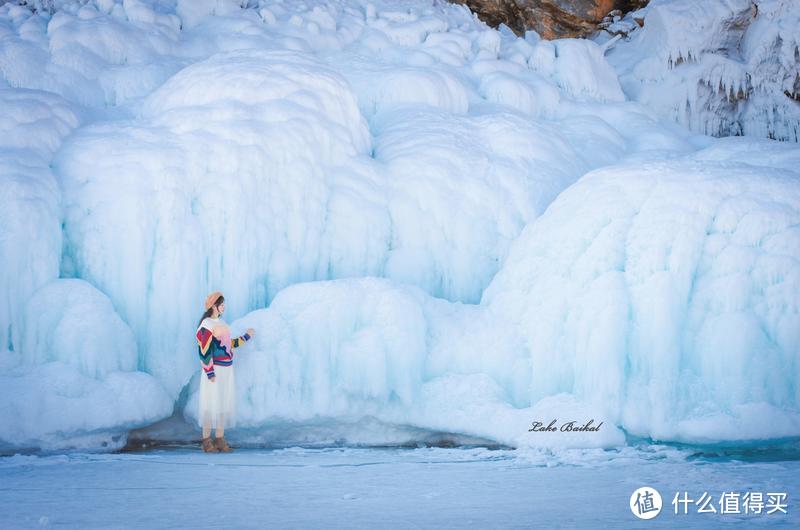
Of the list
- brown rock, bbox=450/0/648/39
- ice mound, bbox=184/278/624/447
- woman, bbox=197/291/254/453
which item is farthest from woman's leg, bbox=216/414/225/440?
brown rock, bbox=450/0/648/39

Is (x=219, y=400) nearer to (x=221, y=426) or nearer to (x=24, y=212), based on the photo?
(x=221, y=426)

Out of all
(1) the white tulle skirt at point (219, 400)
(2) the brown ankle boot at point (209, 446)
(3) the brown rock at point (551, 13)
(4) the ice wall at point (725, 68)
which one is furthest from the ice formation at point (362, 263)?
(3) the brown rock at point (551, 13)

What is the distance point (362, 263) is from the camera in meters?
9.12

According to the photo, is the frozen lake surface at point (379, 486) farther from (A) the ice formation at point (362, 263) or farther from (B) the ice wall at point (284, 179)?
(B) the ice wall at point (284, 179)

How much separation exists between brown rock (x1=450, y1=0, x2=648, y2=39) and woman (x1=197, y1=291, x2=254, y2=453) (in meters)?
10.6

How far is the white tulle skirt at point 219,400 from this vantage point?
718 centimetres

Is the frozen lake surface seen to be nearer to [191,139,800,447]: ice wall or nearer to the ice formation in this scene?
[191,139,800,447]: ice wall

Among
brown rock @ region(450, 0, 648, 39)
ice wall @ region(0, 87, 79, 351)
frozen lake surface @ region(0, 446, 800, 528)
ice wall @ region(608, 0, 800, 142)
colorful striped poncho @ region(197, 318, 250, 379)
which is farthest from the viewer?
brown rock @ region(450, 0, 648, 39)

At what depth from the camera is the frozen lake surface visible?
4.67 meters

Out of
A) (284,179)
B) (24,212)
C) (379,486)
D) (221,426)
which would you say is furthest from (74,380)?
(379,486)

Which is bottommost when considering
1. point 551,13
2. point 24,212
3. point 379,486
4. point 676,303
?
point 379,486

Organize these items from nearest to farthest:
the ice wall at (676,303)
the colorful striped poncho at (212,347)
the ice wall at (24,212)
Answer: the ice wall at (676,303)
the colorful striped poncho at (212,347)
the ice wall at (24,212)

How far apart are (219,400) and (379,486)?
2.19 m

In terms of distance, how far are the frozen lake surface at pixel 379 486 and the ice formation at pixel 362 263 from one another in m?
0.54
